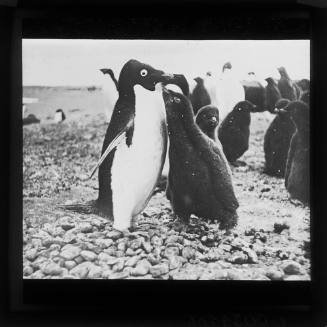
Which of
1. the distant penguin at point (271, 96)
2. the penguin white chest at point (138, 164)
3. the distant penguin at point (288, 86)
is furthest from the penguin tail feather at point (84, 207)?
the distant penguin at point (288, 86)

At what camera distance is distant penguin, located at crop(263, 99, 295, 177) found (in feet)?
8.18

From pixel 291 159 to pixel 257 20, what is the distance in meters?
0.75

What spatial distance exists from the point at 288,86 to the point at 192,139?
57cm

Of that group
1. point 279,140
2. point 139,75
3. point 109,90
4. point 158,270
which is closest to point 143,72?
point 139,75

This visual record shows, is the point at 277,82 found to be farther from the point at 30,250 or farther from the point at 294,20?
the point at 30,250

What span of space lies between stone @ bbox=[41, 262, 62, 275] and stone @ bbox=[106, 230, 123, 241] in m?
0.30

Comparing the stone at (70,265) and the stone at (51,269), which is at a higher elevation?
the stone at (70,265)

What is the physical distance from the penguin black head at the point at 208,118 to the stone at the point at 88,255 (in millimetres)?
869

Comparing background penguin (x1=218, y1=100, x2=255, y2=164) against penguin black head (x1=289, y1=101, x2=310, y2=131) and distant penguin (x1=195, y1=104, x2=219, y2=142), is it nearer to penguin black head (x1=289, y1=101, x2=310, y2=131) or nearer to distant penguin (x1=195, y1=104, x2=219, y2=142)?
distant penguin (x1=195, y1=104, x2=219, y2=142)

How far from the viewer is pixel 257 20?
251cm

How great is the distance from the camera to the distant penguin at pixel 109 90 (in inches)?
98.3

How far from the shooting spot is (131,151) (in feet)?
8.25

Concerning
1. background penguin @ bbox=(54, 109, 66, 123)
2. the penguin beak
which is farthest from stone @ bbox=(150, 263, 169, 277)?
background penguin @ bbox=(54, 109, 66, 123)

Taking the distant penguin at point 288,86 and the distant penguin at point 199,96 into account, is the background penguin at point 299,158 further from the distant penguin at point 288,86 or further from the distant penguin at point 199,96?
the distant penguin at point 199,96
